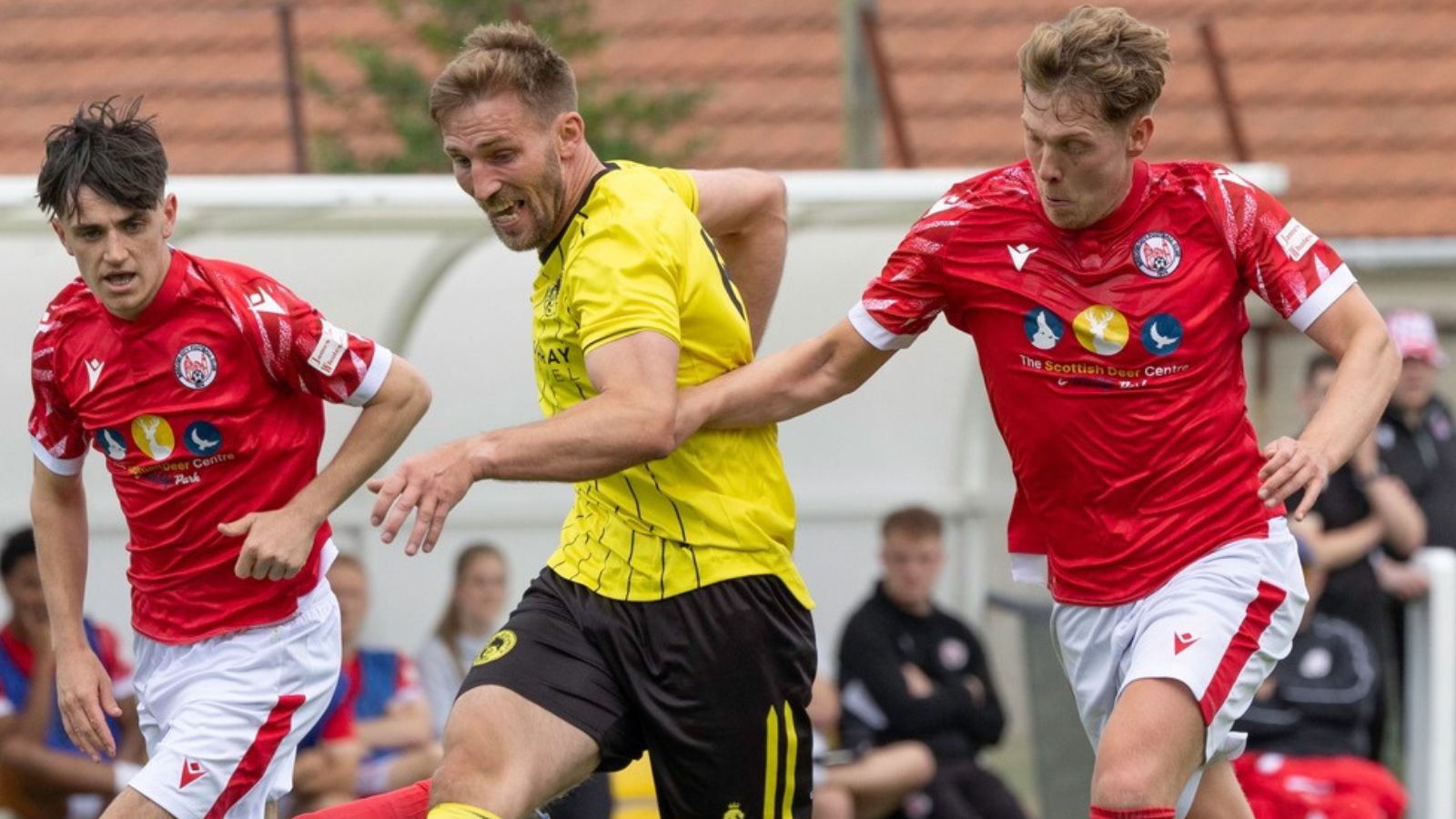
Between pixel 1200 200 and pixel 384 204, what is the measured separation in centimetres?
350

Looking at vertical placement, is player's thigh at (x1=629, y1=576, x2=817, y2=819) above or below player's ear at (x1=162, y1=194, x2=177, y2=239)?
below

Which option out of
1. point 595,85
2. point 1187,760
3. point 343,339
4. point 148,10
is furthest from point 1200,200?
point 148,10

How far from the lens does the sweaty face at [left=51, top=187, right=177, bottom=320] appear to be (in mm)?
4711

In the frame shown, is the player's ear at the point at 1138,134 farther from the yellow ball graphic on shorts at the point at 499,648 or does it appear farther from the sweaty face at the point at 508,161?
the yellow ball graphic on shorts at the point at 499,648

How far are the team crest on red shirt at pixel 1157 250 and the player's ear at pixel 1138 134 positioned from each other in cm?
19

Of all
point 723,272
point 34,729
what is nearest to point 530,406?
point 34,729

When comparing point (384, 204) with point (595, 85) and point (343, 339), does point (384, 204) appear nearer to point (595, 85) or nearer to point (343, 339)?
point (343, 339)

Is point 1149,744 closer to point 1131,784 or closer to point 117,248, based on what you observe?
point 1131,784

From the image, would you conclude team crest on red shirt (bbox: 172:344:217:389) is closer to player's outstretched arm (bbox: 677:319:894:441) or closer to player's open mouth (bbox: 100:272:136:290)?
player's open mouth (bbox: 100:272:136:290)

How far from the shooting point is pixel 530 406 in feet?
28.8

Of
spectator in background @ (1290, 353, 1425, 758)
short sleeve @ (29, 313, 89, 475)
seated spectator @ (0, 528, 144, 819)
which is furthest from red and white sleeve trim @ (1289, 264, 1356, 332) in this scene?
seated spectator @ (0, 528, 144, 819)

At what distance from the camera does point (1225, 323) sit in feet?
15.2

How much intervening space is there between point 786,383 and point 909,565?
349 cm

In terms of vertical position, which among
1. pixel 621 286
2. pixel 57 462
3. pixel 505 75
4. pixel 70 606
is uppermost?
pixel 505 75
